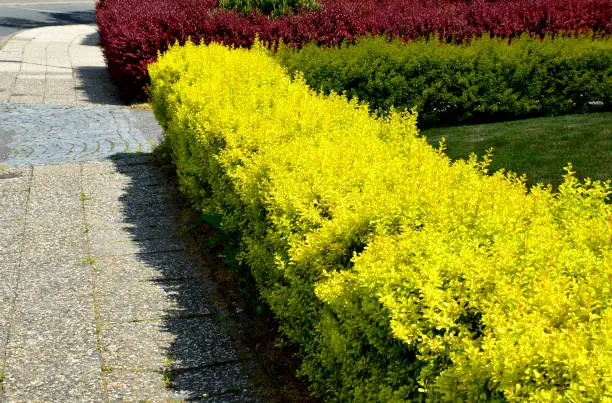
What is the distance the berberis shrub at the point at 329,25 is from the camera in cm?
1336

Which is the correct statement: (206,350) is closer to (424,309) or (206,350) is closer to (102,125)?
(424,309)

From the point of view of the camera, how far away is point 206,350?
5.29m

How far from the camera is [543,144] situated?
9977mm

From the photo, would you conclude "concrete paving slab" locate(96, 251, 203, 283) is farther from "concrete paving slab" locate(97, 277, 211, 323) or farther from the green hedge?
the green hedge

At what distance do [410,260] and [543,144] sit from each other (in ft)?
23.2

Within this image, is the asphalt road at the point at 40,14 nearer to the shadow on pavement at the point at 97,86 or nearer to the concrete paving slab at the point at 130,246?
the shadow on pavement at the point at 97,86

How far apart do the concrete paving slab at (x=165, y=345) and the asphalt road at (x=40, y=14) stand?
1897 cm

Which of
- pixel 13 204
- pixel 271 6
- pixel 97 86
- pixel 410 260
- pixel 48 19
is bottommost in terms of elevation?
pixel 48 19

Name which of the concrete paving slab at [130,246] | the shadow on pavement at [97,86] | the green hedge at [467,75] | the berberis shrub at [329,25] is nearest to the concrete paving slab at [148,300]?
the concrete paving slab at [130,246]

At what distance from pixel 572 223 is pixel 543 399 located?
1647 mm

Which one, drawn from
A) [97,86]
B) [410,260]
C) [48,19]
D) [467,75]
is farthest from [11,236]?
[48,19]

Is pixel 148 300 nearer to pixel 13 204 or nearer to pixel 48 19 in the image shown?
pixel 13 204

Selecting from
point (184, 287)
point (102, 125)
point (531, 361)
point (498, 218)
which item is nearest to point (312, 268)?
point (498, 218)

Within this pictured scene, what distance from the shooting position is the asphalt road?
26.5 metres
